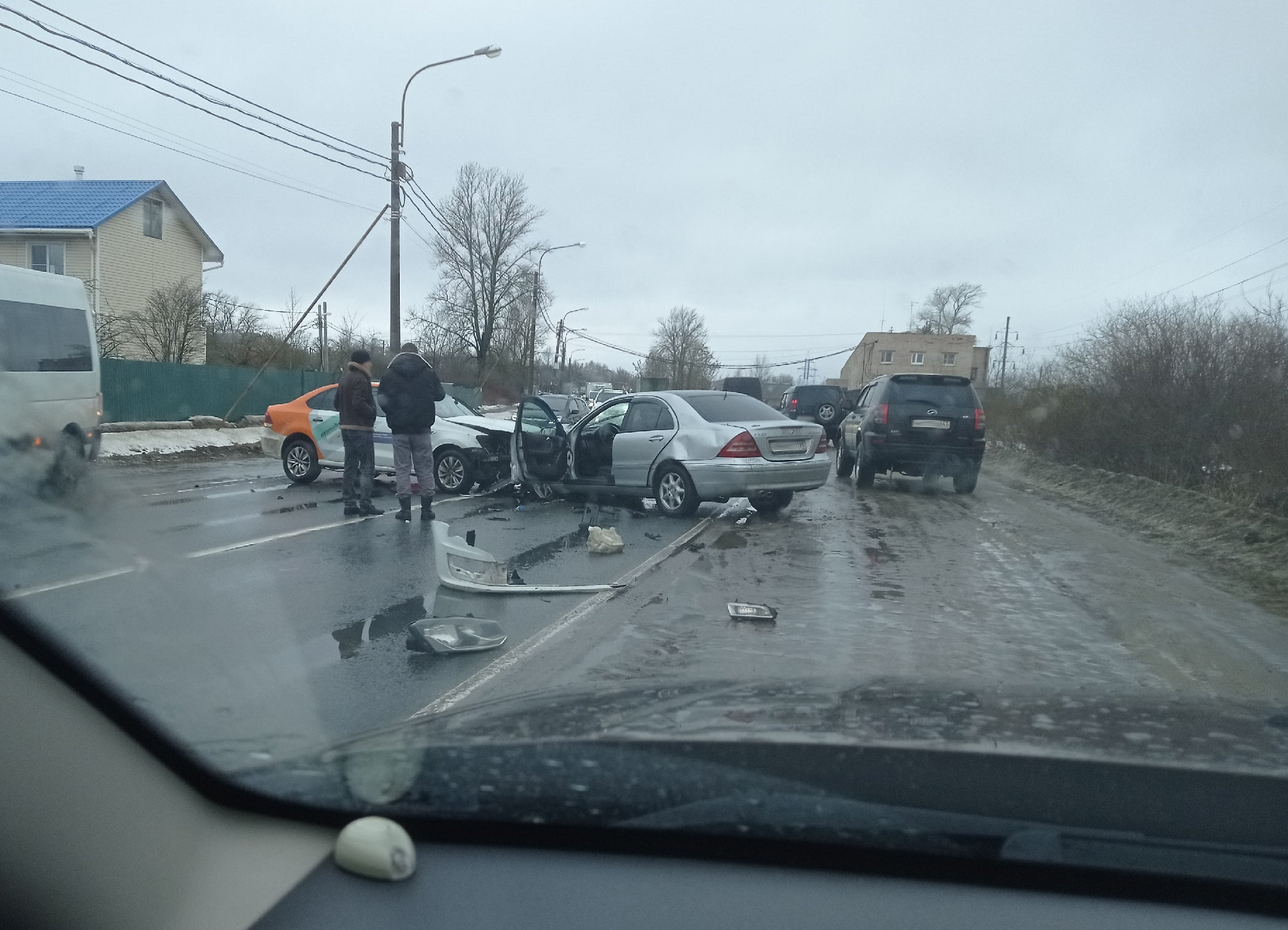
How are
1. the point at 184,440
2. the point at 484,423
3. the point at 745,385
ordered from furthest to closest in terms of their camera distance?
1. the point at 745,385
2. the point at 184,440
3. the point at 484,423

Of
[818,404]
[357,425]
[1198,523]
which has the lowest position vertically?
[1198,523]

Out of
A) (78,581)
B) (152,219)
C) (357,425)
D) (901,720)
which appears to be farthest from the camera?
(152,219)

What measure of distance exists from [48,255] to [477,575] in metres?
22.2

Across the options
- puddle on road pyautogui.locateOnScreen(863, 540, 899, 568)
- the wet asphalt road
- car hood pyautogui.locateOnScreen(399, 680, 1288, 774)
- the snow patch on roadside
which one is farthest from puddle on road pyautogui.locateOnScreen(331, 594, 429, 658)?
the snow patch on roadside

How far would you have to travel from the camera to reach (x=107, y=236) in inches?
986

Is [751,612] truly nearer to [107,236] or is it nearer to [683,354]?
[107,236]

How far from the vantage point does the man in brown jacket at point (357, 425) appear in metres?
10.8

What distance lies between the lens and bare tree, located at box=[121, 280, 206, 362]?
967 inches

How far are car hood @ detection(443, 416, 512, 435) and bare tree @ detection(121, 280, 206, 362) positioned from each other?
14.9 metres

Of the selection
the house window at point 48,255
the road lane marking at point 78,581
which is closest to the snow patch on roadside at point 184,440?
the house window at point 48,255

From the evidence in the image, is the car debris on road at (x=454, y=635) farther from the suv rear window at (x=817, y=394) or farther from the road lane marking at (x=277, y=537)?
the suv rear window at (x=817, y=394)

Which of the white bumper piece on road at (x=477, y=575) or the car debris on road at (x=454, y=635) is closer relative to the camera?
the car debris on road at (x=454, y=635)

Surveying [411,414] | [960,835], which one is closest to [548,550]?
[411,414]

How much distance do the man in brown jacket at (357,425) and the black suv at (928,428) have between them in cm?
750
